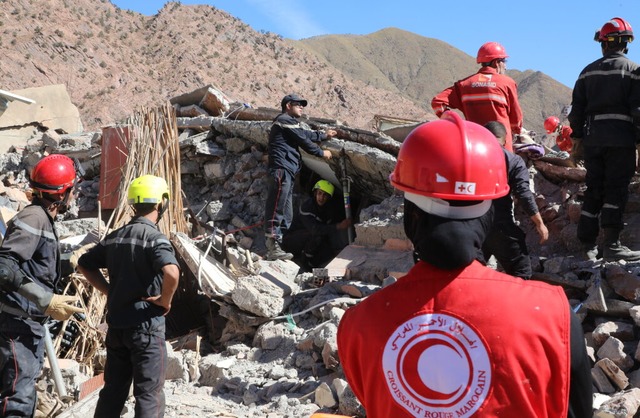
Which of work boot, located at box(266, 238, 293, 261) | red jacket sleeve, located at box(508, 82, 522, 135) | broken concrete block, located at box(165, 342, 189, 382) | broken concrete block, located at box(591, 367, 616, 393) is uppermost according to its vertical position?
red jacket sleeve, located at box(508, 82, 522, 135)

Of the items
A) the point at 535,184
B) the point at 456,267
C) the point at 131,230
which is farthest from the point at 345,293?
the point at 456,267

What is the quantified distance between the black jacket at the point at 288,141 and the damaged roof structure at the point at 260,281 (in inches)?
14.1

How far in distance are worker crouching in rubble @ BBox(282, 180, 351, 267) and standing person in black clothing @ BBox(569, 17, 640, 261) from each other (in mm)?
3206

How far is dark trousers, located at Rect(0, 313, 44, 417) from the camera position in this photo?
3592 millimetres

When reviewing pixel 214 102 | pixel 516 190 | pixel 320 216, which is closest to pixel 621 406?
pixel 516 190

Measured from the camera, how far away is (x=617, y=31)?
193 inches

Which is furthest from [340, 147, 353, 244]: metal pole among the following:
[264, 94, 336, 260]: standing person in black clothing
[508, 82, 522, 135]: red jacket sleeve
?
[508, 82, 522, 135]: red jacket sleeve

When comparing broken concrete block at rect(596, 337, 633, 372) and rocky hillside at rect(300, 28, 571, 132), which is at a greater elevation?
rocky hillside at rect(300, 28, 571, 132)

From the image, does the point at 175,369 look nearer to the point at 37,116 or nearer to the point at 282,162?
the point at 282,162

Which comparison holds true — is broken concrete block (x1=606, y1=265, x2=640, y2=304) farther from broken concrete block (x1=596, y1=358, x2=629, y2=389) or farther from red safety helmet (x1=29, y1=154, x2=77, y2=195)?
red safety helmet (x1=29, y1=154, x2=77, y2=195)

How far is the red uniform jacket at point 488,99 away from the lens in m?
5.25

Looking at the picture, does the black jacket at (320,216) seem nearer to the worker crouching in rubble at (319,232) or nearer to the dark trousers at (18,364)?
the worker crouching in rubble at (319,232)

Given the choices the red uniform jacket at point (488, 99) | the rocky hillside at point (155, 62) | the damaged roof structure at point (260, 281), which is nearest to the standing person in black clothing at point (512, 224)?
the damaged roof structure at point (260, 281)

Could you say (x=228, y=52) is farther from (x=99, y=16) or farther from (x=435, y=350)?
(x=435, y=350)
